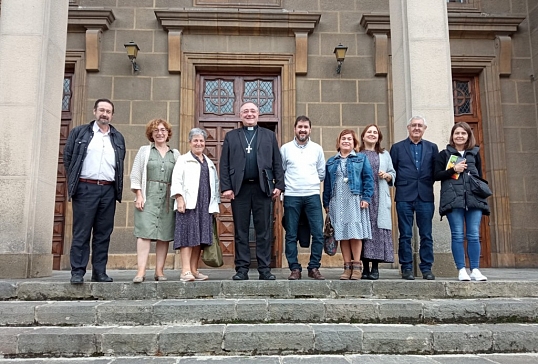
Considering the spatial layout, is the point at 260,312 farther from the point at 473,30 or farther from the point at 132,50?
the point at 473,30

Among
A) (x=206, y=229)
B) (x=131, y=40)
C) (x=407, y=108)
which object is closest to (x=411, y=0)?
(x=407, y=108)

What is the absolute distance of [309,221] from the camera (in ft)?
17.6

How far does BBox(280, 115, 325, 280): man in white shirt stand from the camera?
527 cm

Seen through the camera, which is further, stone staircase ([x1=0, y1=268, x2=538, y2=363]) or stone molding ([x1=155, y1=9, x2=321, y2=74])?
stone molding ([x1=155, y1=9, x2=321, y2=74])

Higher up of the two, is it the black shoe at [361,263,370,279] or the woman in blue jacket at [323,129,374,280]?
the woman in blue jacket at [323,129,374,280]

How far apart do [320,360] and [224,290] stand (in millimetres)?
1403

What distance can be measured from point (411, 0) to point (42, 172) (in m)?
5.54

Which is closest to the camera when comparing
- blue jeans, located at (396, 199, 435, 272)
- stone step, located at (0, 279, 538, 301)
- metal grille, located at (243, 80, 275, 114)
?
stone step, located at (0, 279, 538, 301)

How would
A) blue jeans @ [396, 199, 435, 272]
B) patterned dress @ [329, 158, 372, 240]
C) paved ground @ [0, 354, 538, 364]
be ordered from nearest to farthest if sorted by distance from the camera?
1. paved ground @ [0, 354, 538, 364]
2. patterned dress @ [329, 158, 372, 240]
3. blue jeans @ [396, 199, 435, 272]

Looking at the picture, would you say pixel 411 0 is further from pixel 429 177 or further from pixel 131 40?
pixel 131 40

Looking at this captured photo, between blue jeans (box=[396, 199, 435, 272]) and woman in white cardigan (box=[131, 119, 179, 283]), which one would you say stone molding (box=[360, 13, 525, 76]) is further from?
woman in white cardigan (box=[131, 119, 179, 283])

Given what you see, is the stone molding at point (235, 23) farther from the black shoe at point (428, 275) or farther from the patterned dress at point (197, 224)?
the black shoe at point (428, 275)

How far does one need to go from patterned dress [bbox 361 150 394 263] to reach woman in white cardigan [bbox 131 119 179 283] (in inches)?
88.3

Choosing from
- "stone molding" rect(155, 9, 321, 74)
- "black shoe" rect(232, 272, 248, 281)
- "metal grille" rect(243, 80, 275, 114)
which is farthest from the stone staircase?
"stone molding" rect(155, 9, 321, 74)
